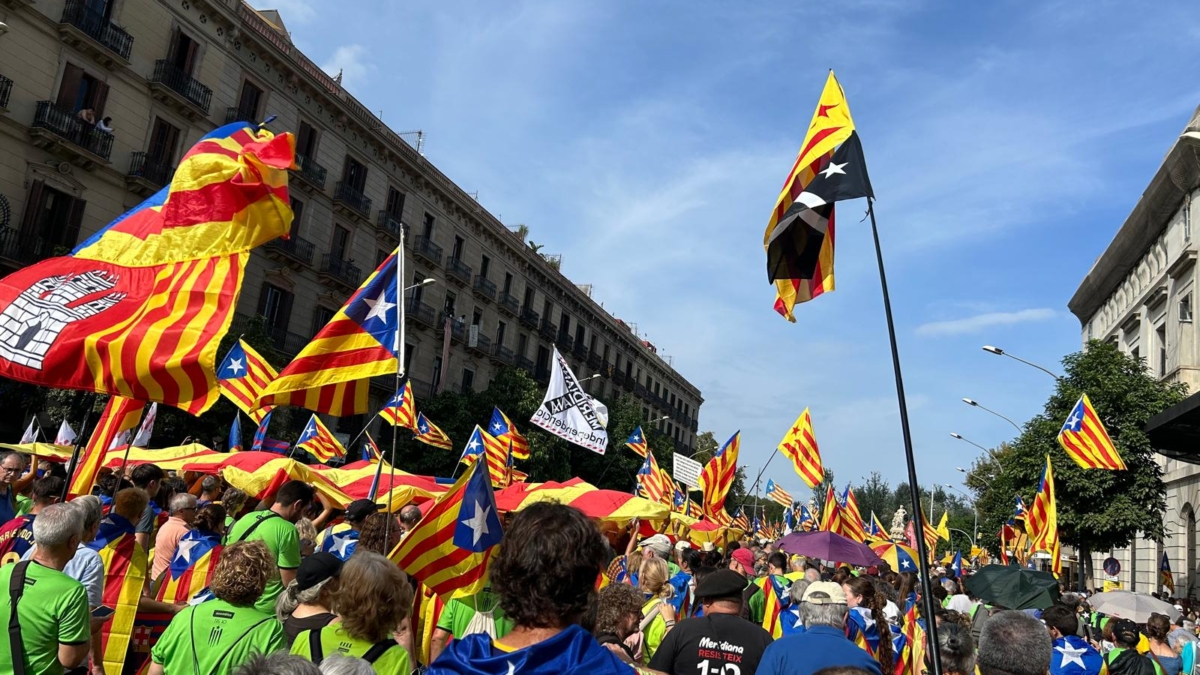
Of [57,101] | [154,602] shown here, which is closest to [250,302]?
[57,101]

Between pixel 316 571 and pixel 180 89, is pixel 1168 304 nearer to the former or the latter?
pixel 180 89

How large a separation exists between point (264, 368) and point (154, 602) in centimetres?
903

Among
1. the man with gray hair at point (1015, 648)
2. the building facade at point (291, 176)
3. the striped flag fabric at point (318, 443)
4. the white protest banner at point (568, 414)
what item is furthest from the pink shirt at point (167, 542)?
the striped flag fabric at point (318, 443)

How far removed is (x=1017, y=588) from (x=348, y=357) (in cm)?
756

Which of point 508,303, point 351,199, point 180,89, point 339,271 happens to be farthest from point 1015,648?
point 508,303

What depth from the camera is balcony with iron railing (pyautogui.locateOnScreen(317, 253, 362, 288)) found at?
1256 inches

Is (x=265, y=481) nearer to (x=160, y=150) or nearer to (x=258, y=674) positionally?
(x=258, y=674)

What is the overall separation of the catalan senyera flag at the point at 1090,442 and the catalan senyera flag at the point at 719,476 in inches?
266

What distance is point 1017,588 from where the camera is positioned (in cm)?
979

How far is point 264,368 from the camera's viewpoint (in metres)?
14.0

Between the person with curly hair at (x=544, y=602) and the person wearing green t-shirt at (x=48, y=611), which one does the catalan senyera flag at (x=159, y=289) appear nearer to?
the person wearing green t-shirt at (x=48, y=611)

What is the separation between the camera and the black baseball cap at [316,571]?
4.12m

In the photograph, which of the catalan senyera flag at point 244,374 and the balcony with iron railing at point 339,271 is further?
the balcony with iron railing at point 339,271

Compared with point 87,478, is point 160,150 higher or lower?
higher
